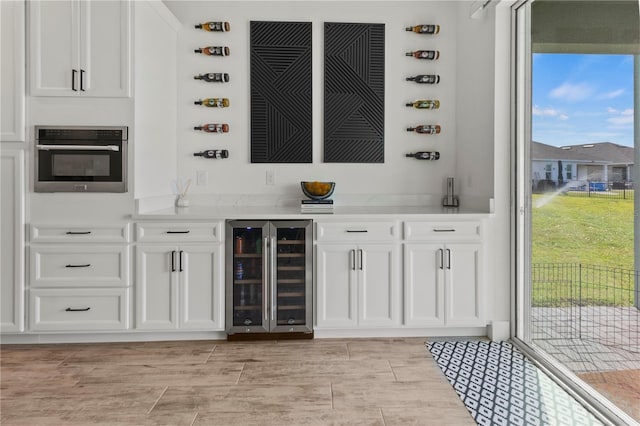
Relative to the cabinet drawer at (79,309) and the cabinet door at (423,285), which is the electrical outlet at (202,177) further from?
the cabinet door at (423,285)

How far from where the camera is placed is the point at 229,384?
2365mm

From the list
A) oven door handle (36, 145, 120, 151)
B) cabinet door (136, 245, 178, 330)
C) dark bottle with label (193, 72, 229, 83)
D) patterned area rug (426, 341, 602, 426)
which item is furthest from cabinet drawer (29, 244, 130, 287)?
patterned area rug (426, 341, 602, 426)

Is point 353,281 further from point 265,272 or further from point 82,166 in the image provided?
point 82,166

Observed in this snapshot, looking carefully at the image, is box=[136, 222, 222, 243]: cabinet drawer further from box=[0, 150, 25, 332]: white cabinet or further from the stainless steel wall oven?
box=[0, 150, 25, 332]: white cabinet

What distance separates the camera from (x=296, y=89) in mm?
3623

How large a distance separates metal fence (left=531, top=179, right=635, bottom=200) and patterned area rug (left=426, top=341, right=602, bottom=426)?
3.38ft

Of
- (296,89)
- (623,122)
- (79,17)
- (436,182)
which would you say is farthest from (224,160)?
(623,122)

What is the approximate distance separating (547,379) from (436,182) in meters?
1.75

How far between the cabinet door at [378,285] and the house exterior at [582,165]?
1031mm

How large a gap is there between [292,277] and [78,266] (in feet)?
4.54

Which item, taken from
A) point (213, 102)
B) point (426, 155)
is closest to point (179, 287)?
point (213, 102)

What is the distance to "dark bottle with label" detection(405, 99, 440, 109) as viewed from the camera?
3637mm

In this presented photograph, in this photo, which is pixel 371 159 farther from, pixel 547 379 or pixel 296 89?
pixel 547 379

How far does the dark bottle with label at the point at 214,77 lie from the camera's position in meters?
3.56
